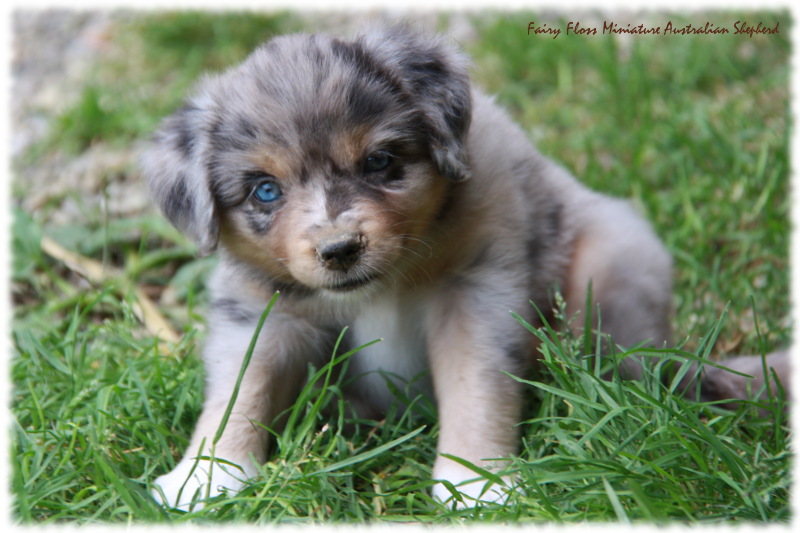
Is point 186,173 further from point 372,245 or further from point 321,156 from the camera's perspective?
point 372,245

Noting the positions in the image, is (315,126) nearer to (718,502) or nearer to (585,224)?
(585,224)

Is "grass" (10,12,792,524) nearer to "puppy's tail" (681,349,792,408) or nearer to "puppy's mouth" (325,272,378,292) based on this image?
"puppy's tail" (681,349,792,408)

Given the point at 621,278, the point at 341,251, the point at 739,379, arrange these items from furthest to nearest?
the point at 621,278 < the point at 739,379 < the point at 341,251

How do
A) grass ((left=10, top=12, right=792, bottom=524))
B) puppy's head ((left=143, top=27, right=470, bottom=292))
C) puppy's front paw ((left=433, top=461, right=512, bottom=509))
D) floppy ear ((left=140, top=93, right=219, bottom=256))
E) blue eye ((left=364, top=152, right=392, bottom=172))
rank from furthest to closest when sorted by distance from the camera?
1. floppy ear ((left=140, top=93, right=219, bottom=256))
2. blue eye ((left=364, top=152, right=392, bottom=172))
3. puppy's head ((left=143, top=27, right=470, bottom=292))
4. puppy's front paw ((left=433, top=461, right=512, bottom=509))
5. grass ((left=10, top=12, right=792, bottom=524))

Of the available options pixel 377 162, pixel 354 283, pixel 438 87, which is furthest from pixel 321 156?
pixel 438 87

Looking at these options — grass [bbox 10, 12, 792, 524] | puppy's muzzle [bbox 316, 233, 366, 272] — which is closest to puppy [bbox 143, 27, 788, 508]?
puppy's muzzle [bbox 316, 233, 366, 272]

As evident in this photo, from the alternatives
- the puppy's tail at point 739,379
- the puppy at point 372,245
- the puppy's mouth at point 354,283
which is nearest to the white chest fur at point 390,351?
the puppy at point 372,245
